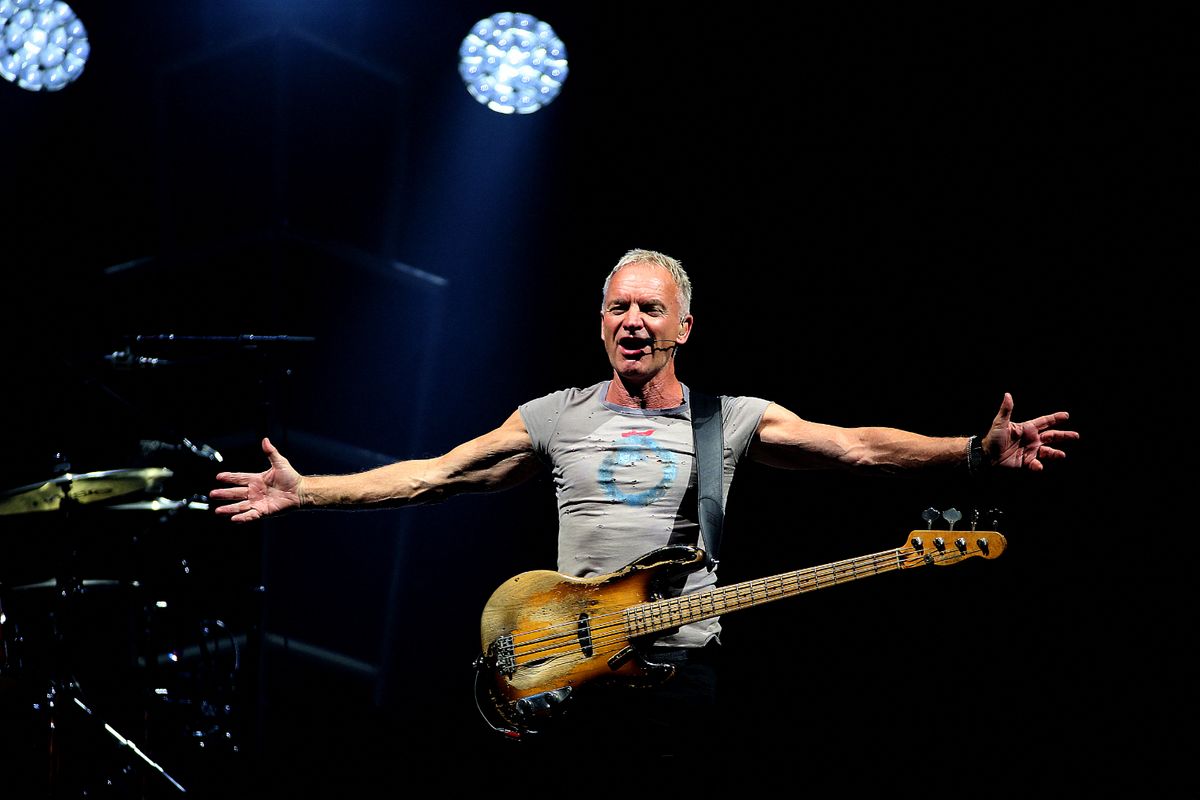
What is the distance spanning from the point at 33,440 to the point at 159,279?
1.04 m

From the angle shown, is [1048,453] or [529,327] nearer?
[1048,453]

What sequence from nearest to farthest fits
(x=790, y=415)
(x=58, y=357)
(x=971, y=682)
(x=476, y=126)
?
(x=790, y=415) → (x=971, y=682) → (x=58, y=357) → (x=476, y=126)

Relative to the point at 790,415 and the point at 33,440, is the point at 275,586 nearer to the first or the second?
the point at 33,440

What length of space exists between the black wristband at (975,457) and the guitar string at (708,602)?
12.9 inches

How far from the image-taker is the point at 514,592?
10.8 feet

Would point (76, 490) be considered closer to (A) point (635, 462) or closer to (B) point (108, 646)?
(B) point (108, 646)

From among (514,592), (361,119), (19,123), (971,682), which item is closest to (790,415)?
(514,592)

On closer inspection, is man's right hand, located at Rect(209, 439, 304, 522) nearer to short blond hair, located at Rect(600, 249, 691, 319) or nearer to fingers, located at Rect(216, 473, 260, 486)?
fingers, located at Rect(216, 473, 260, 486)

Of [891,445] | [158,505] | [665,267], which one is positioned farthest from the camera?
[158,505]

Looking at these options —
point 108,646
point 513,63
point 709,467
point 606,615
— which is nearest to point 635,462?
point 709,467

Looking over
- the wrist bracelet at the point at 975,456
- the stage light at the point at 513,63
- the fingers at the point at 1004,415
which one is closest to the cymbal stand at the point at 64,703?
the stage light at the point at 513,63

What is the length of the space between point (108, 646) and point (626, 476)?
3200mm

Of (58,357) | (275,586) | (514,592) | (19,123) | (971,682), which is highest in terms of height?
(19,123)

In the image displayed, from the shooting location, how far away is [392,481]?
3611 millimetres
